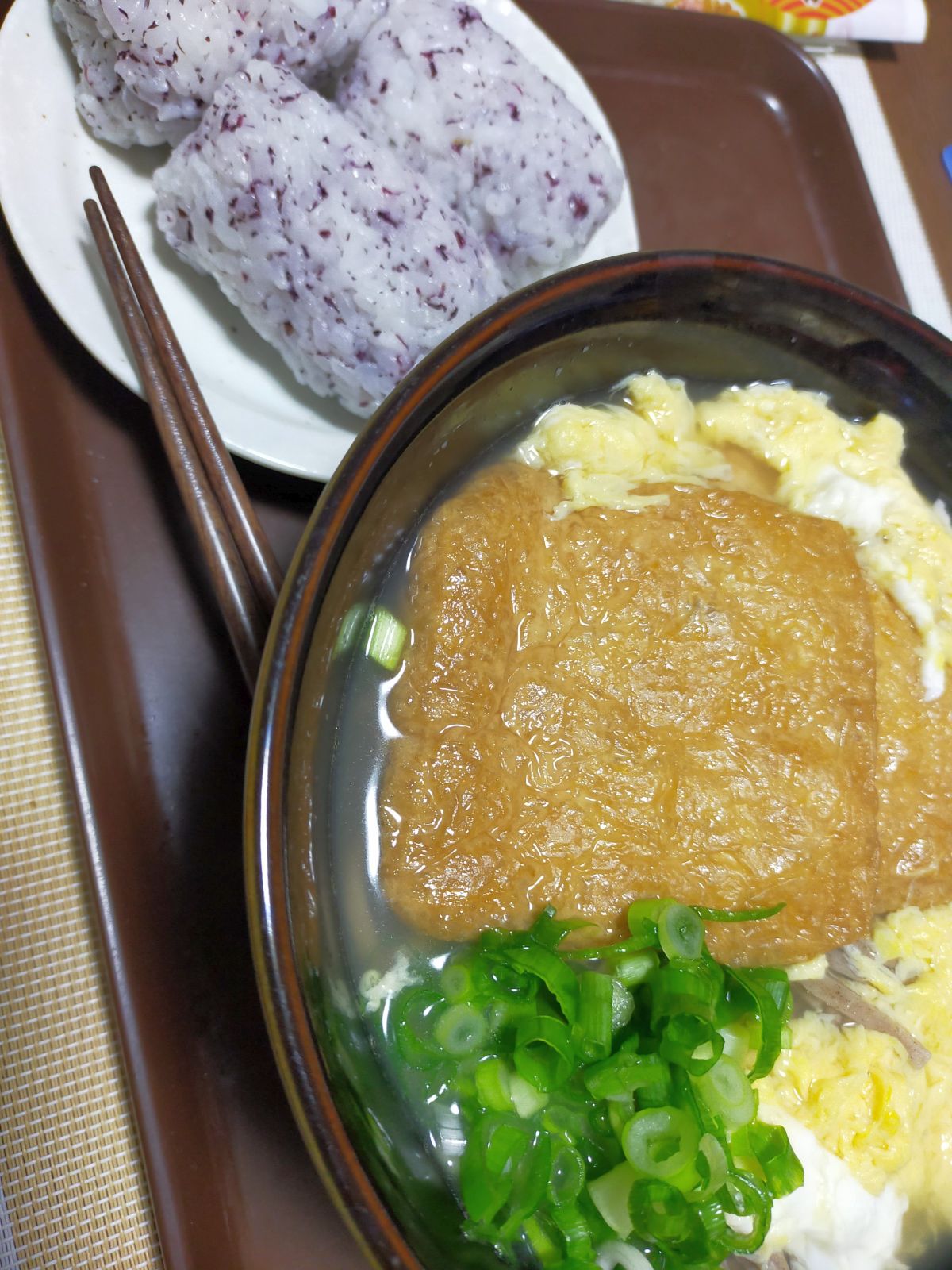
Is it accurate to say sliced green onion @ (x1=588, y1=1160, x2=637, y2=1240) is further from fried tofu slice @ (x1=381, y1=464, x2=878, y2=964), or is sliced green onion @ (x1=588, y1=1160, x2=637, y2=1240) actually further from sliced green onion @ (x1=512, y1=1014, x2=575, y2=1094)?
fried tofu slice @ (x1=381, y1=464, x2=878, y2=964)

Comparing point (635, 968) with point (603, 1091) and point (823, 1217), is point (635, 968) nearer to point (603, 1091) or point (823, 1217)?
point (603, 1091)

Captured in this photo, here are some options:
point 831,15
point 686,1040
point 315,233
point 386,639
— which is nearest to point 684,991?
Answer: point 686,1040

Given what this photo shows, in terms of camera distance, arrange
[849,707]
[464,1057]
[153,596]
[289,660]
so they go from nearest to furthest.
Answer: [289,660] → [464,1057] → [849,707] → [153,596]

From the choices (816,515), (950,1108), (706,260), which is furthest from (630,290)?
(950,1108)

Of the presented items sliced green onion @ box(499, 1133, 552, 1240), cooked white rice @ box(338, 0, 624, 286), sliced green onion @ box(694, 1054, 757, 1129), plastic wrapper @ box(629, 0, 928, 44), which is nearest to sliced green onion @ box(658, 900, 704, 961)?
sliced green onion @ box(694, 1054, 757, 1129)

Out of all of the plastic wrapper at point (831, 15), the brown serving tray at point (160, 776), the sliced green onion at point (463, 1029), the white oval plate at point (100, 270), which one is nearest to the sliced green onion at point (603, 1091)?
the sliced green onion at point (463, 1029)

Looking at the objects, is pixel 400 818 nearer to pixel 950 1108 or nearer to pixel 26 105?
pixel 950 1108
